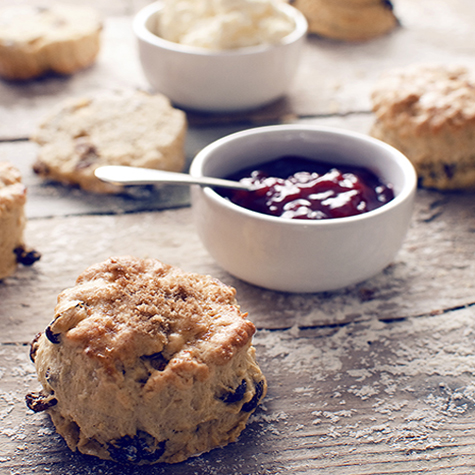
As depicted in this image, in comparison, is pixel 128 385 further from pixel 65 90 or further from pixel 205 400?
pixel 65 90

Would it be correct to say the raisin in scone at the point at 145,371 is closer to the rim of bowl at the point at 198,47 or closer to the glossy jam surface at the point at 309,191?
the glossy jam surface at the point at 309,191

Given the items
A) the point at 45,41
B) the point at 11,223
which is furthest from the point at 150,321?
the point at 45,41

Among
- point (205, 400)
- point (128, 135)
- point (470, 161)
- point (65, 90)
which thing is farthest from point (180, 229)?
point (65, 90)

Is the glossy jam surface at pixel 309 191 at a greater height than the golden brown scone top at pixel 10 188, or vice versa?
the glossy jam surface at pixel 309 191

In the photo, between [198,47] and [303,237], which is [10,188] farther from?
[198,47]

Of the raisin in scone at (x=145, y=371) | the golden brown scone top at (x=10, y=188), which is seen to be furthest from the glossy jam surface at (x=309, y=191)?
the golden brown scone top at (x=10, y=188)

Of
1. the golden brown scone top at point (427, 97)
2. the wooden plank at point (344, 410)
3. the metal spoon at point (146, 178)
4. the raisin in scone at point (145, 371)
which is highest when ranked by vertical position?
the golden brown scone top at point (427, 97)
